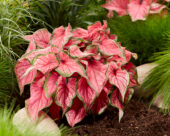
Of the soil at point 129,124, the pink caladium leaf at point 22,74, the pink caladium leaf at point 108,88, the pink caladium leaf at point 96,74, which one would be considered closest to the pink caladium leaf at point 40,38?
the pink caladium leaf at point 22,74

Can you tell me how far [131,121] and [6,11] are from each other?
1.24 m

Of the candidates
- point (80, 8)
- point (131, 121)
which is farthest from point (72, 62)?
point (80, 8)

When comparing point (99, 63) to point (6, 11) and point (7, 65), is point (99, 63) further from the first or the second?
point (6, 11)

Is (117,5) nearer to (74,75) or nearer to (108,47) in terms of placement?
(108,47)

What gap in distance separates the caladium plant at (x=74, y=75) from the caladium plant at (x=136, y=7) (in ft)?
1.84

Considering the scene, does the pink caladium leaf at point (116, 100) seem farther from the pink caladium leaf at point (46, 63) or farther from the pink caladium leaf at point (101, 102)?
the pink caladium leaf at point (46, 63)

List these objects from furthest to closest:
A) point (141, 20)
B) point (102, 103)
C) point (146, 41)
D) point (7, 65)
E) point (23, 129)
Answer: point (141, 20), point (146, 41), point (7, 65), point (102, 103), point (23, 129)

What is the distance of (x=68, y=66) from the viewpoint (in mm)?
1542

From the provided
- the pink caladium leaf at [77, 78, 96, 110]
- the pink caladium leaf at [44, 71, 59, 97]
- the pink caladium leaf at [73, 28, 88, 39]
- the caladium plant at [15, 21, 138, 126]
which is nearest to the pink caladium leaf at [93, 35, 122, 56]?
the caladium plant at [15, 21, 138, 126]

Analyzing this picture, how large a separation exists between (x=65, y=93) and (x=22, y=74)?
1.11 ft

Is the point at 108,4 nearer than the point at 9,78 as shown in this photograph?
No

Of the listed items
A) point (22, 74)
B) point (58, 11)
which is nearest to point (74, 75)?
point (22, 74)

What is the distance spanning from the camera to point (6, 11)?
2027 millimetres

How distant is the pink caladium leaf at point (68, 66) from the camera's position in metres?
1.49
